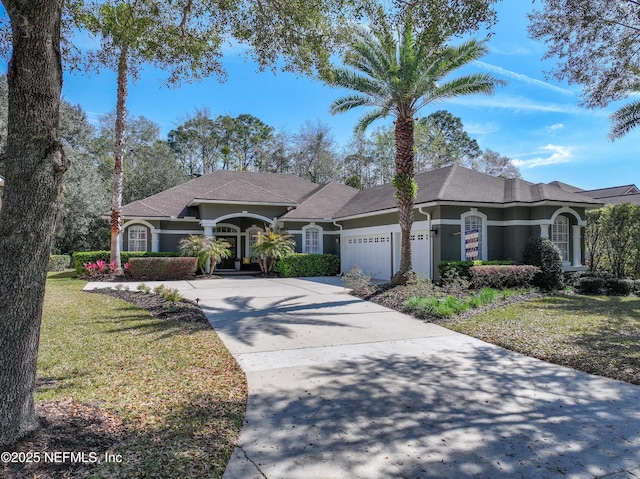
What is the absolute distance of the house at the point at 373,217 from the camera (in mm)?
15820

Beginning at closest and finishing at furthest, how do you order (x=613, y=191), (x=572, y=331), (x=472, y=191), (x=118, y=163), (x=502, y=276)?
(x=572, y=331), (x=502, y=276), (x=472, y=191), (x=118, y=163), (x=613, y=191)

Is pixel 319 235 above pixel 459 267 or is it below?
above

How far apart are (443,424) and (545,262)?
1249cm

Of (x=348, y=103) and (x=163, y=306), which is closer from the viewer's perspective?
(x=163, y=306)

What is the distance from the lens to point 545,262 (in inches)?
567

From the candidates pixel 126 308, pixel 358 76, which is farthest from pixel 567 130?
pixel 126 308

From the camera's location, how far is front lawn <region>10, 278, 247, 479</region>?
3.23 metres

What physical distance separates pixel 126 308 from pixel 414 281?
833cm

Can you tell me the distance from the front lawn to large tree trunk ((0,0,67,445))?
67 centimetres

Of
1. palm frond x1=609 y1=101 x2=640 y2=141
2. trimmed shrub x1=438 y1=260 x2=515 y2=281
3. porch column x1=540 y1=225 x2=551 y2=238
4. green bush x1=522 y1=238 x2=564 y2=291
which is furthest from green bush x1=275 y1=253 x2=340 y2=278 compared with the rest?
palm frond x1=609 y1=101 x2=640 y2=141

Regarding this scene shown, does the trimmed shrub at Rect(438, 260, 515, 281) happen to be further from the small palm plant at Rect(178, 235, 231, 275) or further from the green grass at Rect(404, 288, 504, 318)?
the small palm plant at Rect(178, 235, 231, 275)

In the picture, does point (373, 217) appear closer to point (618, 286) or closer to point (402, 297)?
point (402, 297)

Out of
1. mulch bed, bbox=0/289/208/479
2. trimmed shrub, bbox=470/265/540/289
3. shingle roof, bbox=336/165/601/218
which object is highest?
shingle roof, bbox=336/165/601/218

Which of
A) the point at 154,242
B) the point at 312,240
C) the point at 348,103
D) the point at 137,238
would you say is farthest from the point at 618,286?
the point at 137,238
